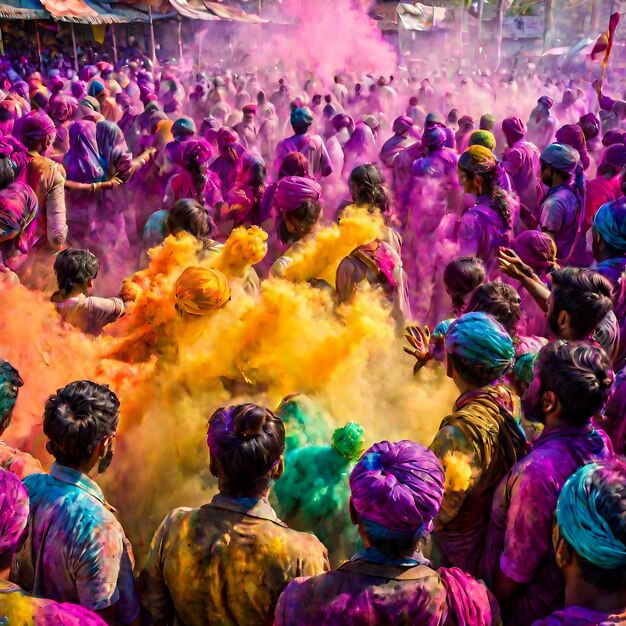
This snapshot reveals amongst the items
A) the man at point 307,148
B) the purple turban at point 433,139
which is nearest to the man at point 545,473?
the purple turban at point 433,139

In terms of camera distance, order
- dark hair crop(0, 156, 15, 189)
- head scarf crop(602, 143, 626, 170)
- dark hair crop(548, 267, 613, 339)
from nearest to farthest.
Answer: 1. dark hair crop(548, 267, 613, 339)
2. dark hair crop(0, 156, 15, 189)
3. head scarf crop(602, 143, 626, 170)

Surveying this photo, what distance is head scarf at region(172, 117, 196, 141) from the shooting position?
7855 millimetres

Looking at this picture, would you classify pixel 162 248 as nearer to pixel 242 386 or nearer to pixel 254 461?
pixel 242 386

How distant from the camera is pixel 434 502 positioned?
2018mm

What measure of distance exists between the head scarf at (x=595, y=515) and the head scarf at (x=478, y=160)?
3.81 m

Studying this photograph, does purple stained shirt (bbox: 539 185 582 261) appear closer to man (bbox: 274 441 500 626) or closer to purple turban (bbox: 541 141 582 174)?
purple turban (bbox: 541 141 582 174)

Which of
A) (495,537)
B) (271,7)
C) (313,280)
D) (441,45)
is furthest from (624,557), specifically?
(271,7)

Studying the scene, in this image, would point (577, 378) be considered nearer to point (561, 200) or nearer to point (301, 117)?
point (561, 200)

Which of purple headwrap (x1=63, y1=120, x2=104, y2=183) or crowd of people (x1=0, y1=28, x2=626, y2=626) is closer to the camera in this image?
crowd of people (x1=0, y1=28, x2=626, y2=626)

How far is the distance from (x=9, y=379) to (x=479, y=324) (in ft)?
5.86

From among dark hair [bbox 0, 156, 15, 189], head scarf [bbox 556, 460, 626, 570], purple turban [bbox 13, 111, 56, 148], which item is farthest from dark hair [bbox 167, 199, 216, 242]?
head scarf [bbox 556, 460, 626, 570]

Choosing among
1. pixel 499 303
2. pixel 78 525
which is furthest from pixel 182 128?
pixel 78 525

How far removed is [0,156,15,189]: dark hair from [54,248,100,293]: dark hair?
1479 mm

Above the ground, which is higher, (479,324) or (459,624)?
(479,324)
